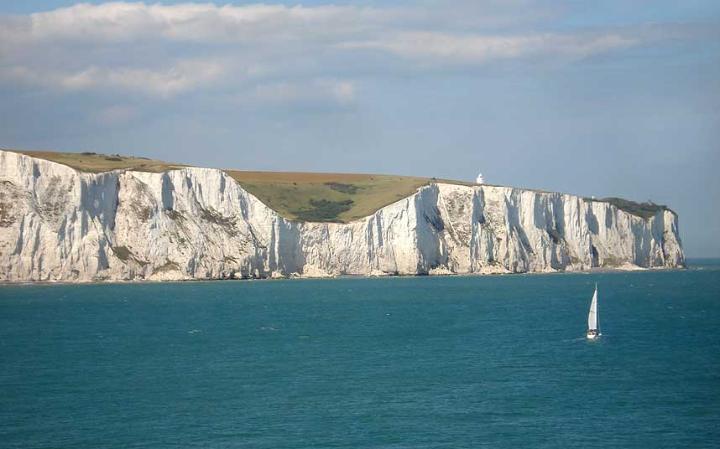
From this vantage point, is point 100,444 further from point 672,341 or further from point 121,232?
point 121,232

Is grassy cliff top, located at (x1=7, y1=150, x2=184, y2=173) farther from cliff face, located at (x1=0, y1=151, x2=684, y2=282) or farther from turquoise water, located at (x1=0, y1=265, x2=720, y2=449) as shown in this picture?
turquoise water, located at (x1=0, y1=265, x2=720, y2=449)

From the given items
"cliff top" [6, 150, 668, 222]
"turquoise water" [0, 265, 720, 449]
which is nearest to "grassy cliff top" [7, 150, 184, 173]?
"cliff top" [6, 150, 668, 222]

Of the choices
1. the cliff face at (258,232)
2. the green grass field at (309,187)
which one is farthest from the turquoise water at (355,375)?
the green grass field at (309,187)

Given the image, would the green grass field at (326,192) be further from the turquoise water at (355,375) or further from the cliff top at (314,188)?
the turquoise water at (355,375)

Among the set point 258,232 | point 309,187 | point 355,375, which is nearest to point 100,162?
point 258,232

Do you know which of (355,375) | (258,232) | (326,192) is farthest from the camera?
(326,192)

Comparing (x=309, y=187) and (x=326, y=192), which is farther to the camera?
(x=309, y=187)

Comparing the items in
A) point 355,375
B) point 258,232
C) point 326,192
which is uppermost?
point 326,192

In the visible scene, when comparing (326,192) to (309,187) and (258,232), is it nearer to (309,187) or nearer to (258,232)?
(309,187)
